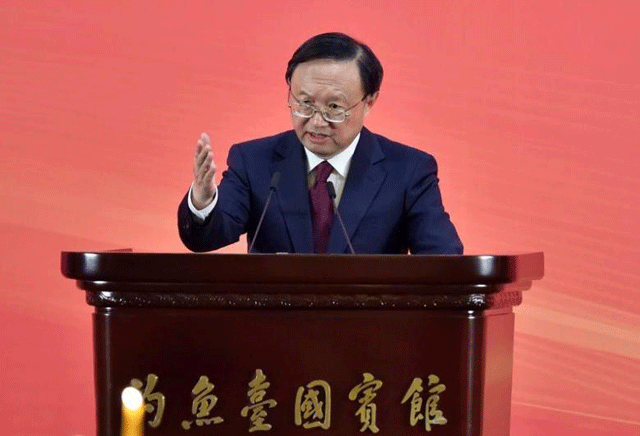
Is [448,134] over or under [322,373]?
over

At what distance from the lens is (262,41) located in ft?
10.6

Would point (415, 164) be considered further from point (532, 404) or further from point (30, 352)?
point (30, 352)

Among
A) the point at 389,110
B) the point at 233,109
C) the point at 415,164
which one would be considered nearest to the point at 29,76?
the point at 233,109

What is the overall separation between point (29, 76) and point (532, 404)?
4.79 feet

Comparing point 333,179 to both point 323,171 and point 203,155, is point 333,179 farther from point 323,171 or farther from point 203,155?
point 203,155

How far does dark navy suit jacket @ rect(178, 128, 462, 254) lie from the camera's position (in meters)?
2.48

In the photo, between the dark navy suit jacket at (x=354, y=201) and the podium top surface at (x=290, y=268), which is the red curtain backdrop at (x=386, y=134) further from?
the podium top surface at (x=290, y=268)

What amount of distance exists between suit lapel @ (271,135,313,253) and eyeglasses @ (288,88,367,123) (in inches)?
3.9

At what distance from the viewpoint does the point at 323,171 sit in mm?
2592

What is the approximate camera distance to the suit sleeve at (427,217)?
2471 millimetres

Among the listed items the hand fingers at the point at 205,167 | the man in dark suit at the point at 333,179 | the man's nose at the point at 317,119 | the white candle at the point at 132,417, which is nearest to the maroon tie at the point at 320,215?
the man in dark suit at the point at 333,179

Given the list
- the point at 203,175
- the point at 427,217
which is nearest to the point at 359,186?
the point at 427,217

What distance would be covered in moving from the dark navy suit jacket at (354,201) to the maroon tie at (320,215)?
2cm

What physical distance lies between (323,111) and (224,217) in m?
0.29
